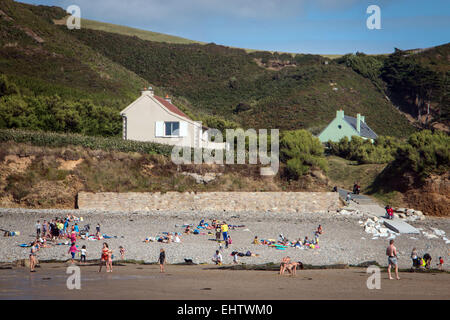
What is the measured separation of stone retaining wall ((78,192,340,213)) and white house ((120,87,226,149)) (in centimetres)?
720

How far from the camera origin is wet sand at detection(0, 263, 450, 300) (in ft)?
46.7

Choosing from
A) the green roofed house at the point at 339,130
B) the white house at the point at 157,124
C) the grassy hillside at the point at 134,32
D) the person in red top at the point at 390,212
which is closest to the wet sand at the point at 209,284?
the person in red top at the point at 390,212

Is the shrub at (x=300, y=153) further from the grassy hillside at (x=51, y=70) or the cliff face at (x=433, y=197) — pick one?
the grassy hillside at (x=51, y=70)

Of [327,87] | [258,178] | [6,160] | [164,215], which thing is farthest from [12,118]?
[327,87]

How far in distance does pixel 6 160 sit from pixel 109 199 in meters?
8.14

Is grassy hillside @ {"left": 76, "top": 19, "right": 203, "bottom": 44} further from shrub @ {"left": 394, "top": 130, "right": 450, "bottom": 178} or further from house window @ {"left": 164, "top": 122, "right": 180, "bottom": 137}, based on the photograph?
shrub @ {"left": 394, "top": 130, "right": 450, "bottom": 178}

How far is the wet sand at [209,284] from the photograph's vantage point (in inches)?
560

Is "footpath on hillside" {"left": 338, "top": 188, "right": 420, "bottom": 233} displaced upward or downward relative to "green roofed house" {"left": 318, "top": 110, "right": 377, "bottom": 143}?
downward

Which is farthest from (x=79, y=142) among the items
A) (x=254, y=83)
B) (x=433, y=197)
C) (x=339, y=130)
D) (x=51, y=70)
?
(x=254, y=83)

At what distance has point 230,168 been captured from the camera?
40844 millimetres

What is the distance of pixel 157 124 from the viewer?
43094 millimetres

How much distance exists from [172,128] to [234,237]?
1748 centimetres

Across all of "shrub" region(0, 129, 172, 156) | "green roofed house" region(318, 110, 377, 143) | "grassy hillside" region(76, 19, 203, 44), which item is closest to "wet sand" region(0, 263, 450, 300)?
"shrub" region(0, 129, 172, 156)

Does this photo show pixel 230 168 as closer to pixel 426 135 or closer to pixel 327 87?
pixel 426 135
